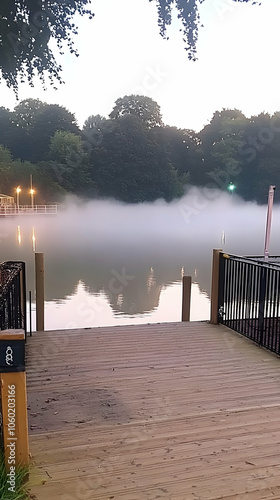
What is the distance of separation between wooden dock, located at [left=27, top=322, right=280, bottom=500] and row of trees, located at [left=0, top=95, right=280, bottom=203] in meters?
35.4

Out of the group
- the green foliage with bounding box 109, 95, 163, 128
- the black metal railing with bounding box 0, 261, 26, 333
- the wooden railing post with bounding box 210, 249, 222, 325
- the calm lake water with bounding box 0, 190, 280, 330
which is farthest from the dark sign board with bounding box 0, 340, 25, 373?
the green foliage with bounding box 109, 95, 163, 128

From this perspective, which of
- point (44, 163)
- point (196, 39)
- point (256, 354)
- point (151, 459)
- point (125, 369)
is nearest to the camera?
point (151, 459)

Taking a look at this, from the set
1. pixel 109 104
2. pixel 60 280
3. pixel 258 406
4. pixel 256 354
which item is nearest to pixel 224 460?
pixel 258 406

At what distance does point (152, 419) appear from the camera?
2910mm

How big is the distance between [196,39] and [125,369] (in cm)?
845

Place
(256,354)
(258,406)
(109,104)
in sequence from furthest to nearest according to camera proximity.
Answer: (109,104), (256,354), (258,406)

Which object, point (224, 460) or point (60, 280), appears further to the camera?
point (60, 280)

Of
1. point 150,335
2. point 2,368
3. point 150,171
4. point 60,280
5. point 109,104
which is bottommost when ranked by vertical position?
point 60,280

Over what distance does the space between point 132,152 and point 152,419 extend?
4240cm

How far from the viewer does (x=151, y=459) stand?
7.72 feet

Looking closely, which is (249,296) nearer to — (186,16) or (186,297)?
(186,297)

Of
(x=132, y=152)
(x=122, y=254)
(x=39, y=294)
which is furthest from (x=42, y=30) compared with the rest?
(x=132, y=152)

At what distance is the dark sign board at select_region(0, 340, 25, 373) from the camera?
6.70 ft

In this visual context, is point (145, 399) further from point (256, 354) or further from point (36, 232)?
point (36, 232)
